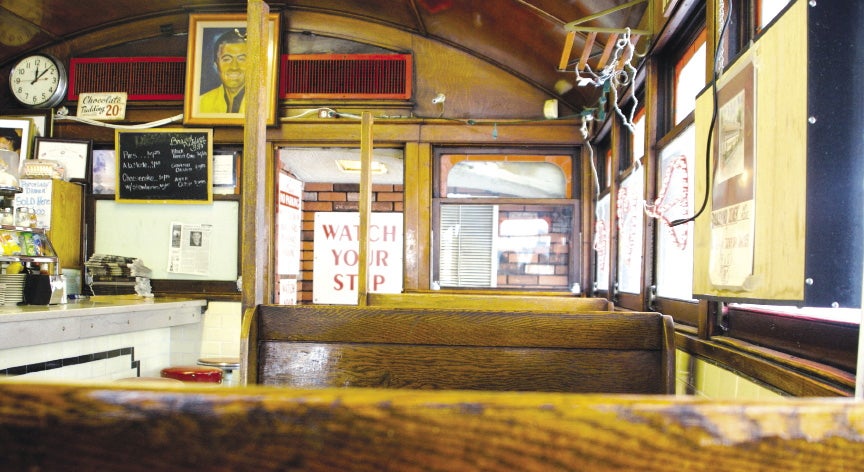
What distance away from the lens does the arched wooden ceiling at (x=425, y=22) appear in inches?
150

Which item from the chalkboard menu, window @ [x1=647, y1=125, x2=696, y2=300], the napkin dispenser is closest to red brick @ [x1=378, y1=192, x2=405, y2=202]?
the chalkboard menu

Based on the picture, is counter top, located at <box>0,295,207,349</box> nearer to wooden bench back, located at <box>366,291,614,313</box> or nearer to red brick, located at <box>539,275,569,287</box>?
wooden bench back, located at <box>366,291,614,313</box>

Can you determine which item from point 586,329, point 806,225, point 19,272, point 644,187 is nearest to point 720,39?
point 806,225

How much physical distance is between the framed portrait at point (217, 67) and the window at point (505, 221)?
169 centimetres

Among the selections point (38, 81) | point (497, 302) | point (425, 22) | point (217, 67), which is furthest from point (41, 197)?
point (497, 302)

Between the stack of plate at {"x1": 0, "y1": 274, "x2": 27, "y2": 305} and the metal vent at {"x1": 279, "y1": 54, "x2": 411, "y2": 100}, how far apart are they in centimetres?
230

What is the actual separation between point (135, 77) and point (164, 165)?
775mm

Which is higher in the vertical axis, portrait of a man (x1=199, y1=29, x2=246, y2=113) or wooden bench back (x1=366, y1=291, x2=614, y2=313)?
portrait of a man (x1=199, y1=29, x2=246, y2=113)

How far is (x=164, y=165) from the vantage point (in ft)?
14.9

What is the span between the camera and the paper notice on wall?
4539 mm

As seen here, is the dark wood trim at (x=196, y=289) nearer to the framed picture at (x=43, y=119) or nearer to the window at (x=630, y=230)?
the framed picture at (x=43, y=119)

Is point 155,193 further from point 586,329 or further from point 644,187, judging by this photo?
point 586,329

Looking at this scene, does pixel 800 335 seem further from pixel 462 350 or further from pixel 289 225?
pixel 289 225

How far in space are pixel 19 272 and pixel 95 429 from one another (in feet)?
10.4
